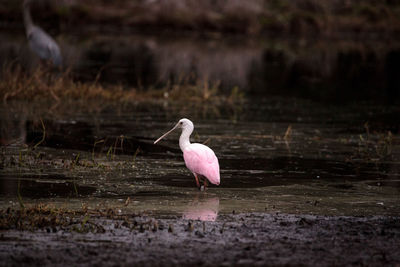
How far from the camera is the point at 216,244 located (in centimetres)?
677

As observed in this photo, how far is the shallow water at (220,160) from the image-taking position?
28.4ft

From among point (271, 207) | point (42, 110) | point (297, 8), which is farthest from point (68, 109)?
point (297, 8)

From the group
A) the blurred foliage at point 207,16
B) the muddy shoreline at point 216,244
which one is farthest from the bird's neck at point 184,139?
the blurred foliage at point 207,16

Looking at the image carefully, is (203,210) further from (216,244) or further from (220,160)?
(220,160)

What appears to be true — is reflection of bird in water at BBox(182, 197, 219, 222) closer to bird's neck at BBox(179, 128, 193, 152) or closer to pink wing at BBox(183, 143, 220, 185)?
pink wing at BBox(183, 143, 220, 185)

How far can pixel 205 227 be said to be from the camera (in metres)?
7.39

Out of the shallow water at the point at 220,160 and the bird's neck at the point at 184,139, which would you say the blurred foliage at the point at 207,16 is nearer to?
the shallow water at the point at 220,160

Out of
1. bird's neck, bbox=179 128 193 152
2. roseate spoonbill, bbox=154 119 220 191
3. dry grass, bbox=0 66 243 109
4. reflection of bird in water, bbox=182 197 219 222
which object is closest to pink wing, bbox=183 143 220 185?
roseate spoonbill, bbox=154 119 220 191

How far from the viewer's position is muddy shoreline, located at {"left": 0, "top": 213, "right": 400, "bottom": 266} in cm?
624

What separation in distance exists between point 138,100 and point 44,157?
24.5 feet

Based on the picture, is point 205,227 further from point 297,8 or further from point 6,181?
point 297,8

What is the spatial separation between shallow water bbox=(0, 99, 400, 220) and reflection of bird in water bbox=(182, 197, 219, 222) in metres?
0.01

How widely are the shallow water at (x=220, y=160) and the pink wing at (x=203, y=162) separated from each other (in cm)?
24

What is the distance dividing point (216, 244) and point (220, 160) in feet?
15.6
